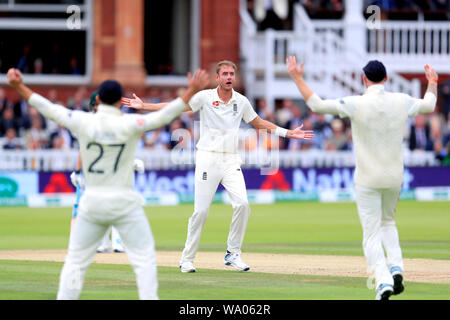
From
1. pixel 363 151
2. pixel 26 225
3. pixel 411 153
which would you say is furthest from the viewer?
pixel 411 153

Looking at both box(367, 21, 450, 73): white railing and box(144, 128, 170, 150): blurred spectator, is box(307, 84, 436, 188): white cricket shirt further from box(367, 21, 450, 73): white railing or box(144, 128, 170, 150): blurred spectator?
box(367, 21, 450, 73): white railing

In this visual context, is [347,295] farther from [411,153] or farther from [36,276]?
[411,153]

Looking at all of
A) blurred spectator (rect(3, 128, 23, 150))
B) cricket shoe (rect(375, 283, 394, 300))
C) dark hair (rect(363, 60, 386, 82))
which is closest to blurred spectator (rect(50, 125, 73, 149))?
blurred spectator (rect(3, 128, 23, 150))

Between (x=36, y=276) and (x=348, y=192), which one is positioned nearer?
(x=36, y=276)

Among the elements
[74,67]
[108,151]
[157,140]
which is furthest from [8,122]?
[108,151]

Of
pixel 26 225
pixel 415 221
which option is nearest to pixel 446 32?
pixel 415 221

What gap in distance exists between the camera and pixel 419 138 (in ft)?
98.2

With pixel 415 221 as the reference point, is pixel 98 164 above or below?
above

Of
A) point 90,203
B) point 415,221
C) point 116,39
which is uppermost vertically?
point 116,39

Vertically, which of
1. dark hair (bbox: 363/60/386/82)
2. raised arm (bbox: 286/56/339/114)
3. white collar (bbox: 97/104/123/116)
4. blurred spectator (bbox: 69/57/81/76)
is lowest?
white collar (bbox: 97/104/123/116)

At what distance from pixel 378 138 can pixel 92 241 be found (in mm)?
2956

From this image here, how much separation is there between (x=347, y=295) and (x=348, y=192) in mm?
18042

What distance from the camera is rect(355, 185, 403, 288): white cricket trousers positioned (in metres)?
9.80
